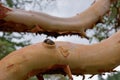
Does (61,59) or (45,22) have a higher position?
(45,22)

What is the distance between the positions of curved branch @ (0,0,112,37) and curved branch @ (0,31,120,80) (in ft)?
0.69

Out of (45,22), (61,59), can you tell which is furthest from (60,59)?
(45,22)

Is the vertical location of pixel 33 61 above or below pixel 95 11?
below

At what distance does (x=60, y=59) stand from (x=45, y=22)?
0.27 metres

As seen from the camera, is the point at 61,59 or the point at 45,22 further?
the point at 45,22

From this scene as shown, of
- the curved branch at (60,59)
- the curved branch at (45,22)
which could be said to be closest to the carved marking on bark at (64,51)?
the curved branch at (60,59)

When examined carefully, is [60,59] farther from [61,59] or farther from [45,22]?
[45,22]

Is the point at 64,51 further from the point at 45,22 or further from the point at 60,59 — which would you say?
the point at 45,22

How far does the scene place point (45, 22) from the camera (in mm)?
1110

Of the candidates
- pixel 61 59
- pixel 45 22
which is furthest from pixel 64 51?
pixel 45 22

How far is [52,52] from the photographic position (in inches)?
33.4

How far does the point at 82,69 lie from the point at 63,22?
0.27 m

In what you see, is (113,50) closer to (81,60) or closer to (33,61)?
(81,60)

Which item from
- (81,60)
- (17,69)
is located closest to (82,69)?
(81,60)
